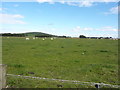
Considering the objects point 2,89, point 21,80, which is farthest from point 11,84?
point 2,89

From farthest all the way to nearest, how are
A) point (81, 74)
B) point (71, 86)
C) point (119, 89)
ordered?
point (81, 74)
point (71, 86)
point (119, 89)

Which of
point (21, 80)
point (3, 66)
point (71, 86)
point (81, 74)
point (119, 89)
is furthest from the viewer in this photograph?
point (81, 74)

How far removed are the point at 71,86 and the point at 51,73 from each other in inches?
91.4

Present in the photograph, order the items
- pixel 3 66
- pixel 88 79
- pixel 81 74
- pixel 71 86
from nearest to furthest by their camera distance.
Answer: pixel 3 66
pixel 71 86
pixel 88 79
pixel 81 74

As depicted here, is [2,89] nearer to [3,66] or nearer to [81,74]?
[3,66]

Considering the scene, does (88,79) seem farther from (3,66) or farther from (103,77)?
(3,66)

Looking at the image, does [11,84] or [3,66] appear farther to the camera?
[11,84]

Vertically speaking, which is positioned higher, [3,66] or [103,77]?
[3,66]

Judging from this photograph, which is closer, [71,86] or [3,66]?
[3,66]

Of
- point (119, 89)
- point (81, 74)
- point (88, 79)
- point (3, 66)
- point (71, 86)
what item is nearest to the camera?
point (3, 66)

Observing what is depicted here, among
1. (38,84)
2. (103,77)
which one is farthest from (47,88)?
(103,77)

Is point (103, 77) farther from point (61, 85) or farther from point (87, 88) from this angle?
point (61, 85)

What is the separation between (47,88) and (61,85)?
62 cm

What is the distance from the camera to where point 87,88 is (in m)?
5.86
